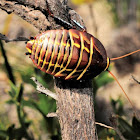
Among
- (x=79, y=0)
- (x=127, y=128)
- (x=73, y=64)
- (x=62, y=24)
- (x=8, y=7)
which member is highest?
(x=79, y=0)

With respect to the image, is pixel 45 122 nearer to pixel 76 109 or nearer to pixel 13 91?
pixel 13 91

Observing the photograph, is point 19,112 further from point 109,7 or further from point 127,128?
point 109,7

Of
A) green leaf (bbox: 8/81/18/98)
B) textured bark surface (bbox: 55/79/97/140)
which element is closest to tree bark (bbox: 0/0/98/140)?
textured bark surface (bbox: 55/79/97/140)

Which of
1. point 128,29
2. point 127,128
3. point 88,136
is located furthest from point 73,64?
point 128,29

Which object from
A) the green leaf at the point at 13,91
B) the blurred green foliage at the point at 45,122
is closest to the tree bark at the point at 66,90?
the blurred green foliage at the point at 45,122

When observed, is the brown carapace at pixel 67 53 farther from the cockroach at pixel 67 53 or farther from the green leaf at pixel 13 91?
the green leaf at pixel 13 91

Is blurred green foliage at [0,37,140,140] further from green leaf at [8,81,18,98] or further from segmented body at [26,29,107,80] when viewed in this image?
segmented body at [26,29,107,80]
